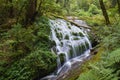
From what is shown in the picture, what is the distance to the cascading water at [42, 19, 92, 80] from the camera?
857cm

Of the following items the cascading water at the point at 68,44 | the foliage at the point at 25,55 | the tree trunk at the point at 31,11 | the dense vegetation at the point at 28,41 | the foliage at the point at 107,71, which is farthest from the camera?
the tree trunk at the point at 31,11

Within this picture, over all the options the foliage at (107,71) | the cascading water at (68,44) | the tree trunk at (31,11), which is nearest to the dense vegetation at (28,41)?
the tree trunk at (31,11)

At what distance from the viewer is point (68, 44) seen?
9.78 metres

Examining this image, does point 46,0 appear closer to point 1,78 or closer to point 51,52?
point 51,52

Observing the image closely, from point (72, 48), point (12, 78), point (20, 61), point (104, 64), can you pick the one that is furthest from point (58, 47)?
point (104, 64)

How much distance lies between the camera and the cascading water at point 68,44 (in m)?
8.57

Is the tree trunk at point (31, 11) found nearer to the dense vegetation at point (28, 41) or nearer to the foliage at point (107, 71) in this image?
the dense vegetation at point (28, 41)

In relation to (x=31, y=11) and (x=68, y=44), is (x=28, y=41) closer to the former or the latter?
(x=31, y=11)

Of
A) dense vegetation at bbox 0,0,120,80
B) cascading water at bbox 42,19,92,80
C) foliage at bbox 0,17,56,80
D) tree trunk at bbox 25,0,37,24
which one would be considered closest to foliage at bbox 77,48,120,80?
dense vegetation at bbox 0,0,120,80

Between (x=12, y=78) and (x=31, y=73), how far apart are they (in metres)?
0.74

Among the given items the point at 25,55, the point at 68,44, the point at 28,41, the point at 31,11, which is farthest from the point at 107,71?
the point at 31,11

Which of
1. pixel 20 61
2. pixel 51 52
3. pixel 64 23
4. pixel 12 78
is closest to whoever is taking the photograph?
pixel 12 78

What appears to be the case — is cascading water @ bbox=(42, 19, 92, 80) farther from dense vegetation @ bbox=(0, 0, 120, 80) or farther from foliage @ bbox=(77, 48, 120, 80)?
foliage @ bbox=(77, 48, 120, 80)

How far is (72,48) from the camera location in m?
9.62
